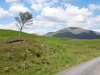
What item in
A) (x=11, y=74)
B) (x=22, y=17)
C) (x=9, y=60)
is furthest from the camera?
(x=22, y=17)

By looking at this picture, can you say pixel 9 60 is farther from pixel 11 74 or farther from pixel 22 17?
pixel 22 17

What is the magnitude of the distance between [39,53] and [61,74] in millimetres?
9310

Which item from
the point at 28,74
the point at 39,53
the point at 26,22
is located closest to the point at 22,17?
the point at 26,22

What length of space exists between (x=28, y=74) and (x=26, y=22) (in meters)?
53.9

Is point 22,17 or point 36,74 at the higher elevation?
point 22,17

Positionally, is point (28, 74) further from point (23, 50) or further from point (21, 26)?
point (21, 26)

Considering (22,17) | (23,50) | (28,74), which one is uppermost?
(22,17)

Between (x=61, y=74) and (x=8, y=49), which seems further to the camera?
(x=8, y=49)

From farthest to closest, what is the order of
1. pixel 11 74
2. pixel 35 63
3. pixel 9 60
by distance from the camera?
1. pixel 35 63
2. pixel 9 60
3. pixel 11 74

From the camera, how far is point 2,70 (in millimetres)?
13625

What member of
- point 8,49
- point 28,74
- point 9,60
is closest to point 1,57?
point 9,60

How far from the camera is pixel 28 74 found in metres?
13.6

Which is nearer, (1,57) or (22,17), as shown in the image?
(1,57)

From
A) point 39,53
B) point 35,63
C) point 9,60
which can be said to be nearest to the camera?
point 9,60
